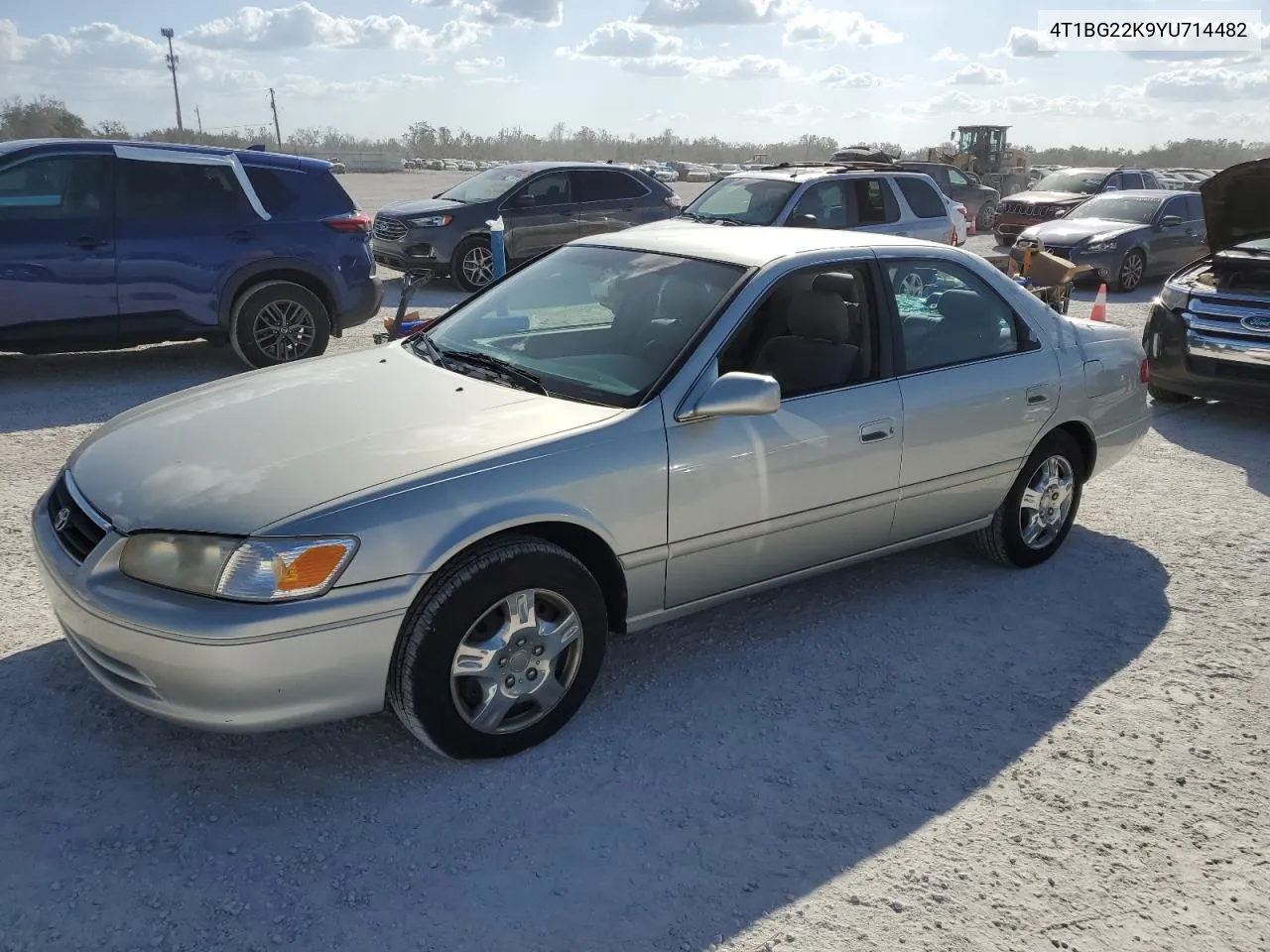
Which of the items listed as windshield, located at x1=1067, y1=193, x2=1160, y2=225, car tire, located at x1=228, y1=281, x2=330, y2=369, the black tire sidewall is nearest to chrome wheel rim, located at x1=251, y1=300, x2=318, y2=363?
car tire, located at x1=228, y1=281, x2=330, y2=369

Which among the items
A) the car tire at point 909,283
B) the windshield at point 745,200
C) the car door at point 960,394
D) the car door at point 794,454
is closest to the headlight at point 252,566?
the car door at point 794,454

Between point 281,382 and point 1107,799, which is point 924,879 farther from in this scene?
point 281,382

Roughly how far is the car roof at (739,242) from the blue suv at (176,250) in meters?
4.51

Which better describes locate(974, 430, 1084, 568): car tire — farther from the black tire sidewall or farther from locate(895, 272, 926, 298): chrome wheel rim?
locate(895, 272, 926, 298): chrome wheel rim

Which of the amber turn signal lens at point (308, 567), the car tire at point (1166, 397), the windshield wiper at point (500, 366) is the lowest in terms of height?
the car tire at point (1166, 397)

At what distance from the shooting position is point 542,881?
2.72 m

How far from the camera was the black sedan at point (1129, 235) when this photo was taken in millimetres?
14469

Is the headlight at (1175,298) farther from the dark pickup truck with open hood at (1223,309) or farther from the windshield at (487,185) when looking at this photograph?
the windshield at (487,185)

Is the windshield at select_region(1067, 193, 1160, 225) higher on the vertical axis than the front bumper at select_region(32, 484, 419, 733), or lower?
higher

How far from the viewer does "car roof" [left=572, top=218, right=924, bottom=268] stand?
397cm

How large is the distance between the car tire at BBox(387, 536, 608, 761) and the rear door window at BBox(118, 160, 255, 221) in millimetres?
6112

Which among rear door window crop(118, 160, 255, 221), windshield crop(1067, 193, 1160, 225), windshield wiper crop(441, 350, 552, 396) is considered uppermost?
rear door window crop(118, 160, 255, 221)

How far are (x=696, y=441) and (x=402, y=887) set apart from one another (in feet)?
5.37

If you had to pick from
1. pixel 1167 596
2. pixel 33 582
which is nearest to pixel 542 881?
pixel 33 582
